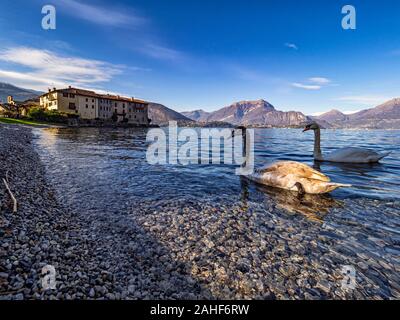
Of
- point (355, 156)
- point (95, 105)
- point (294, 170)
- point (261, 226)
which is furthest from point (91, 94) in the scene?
point (261, 226)

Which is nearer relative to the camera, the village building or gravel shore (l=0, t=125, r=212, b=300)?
gravel shore (l=0, t=125, r=212, b=300)

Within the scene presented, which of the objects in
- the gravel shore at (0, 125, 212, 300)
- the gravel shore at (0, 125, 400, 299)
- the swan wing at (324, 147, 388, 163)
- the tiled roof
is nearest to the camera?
the gravel shore at (0, 125, 212, 300)

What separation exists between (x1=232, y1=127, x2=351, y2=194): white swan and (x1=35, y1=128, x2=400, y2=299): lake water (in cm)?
50

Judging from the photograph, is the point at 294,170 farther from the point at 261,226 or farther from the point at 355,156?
the point at 355,156

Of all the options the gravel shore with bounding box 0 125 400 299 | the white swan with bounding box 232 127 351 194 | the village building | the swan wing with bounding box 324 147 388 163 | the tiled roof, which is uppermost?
the tiled roof

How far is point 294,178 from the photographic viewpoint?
10.9 m

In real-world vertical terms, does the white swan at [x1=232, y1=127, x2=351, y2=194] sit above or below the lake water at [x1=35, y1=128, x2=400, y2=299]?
above

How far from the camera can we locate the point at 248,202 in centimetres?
973

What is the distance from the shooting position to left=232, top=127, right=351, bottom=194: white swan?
33.3 feet

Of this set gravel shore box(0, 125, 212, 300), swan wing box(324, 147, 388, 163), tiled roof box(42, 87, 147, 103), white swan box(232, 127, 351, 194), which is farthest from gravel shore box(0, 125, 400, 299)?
tiled roof box(42, 87, 147, 103)

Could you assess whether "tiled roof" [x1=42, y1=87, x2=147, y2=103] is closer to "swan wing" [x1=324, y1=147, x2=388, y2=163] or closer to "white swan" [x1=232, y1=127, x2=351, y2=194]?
"white swan" [x1=232, y1=127, x2=351, y2=194]

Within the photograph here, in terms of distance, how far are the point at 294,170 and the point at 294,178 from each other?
1.66 ft
